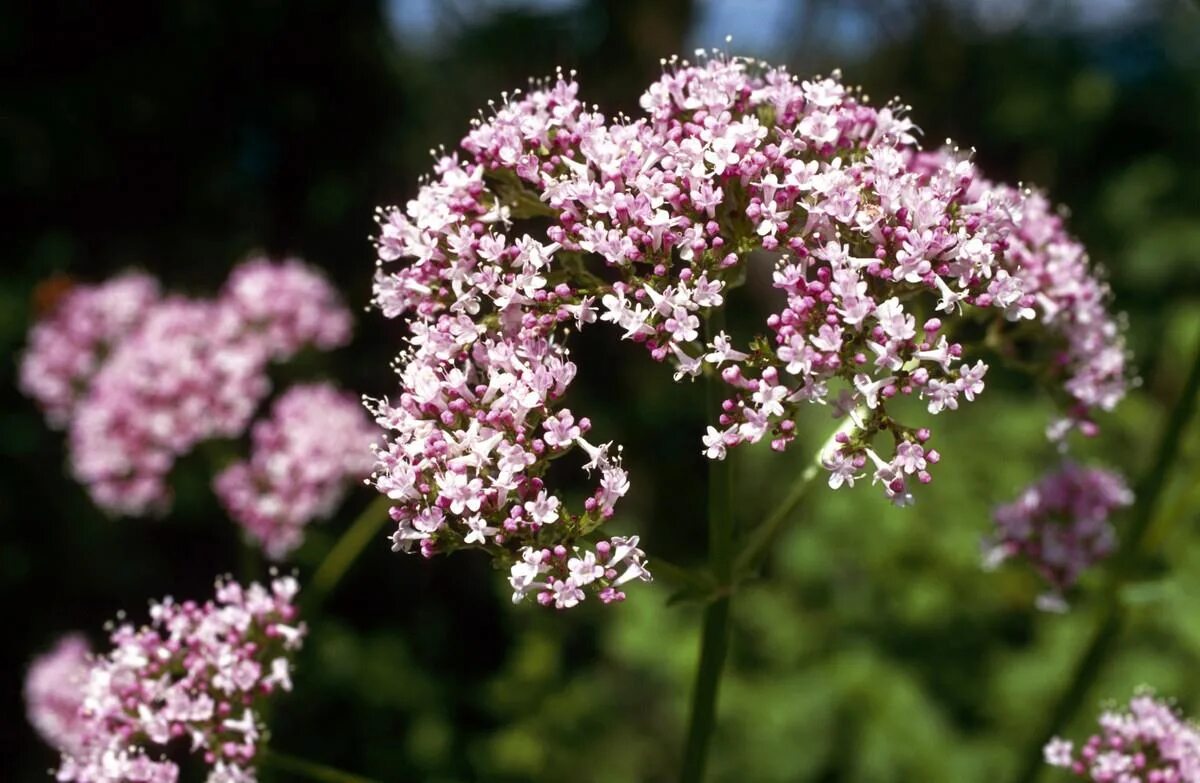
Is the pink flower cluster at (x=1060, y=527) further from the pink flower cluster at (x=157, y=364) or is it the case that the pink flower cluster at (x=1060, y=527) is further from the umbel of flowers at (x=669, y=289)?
the pink flower cluster at (x=157, y=364)

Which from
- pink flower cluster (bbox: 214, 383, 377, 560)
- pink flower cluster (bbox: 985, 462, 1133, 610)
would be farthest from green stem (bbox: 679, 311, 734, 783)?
pink flower cluster (bbox: 214, 383, 377, 560)

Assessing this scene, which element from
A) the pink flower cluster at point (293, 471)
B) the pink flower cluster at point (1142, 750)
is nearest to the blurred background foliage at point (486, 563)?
the pink flower cluster at point (1142, 750)

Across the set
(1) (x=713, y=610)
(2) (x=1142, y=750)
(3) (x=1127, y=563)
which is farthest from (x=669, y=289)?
(3) (x=1127, y=563)

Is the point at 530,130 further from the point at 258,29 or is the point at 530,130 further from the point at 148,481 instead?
the point at 258,29

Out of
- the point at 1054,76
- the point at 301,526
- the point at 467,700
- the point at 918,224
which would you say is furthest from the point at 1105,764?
the point at 1054,76

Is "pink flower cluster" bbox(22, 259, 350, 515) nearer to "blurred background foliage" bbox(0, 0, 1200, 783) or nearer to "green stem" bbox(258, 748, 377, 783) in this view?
"blurred background foliage" bbox(0, 0, 1200, 783)

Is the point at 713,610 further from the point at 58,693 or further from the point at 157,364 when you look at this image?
the point at 58,693
